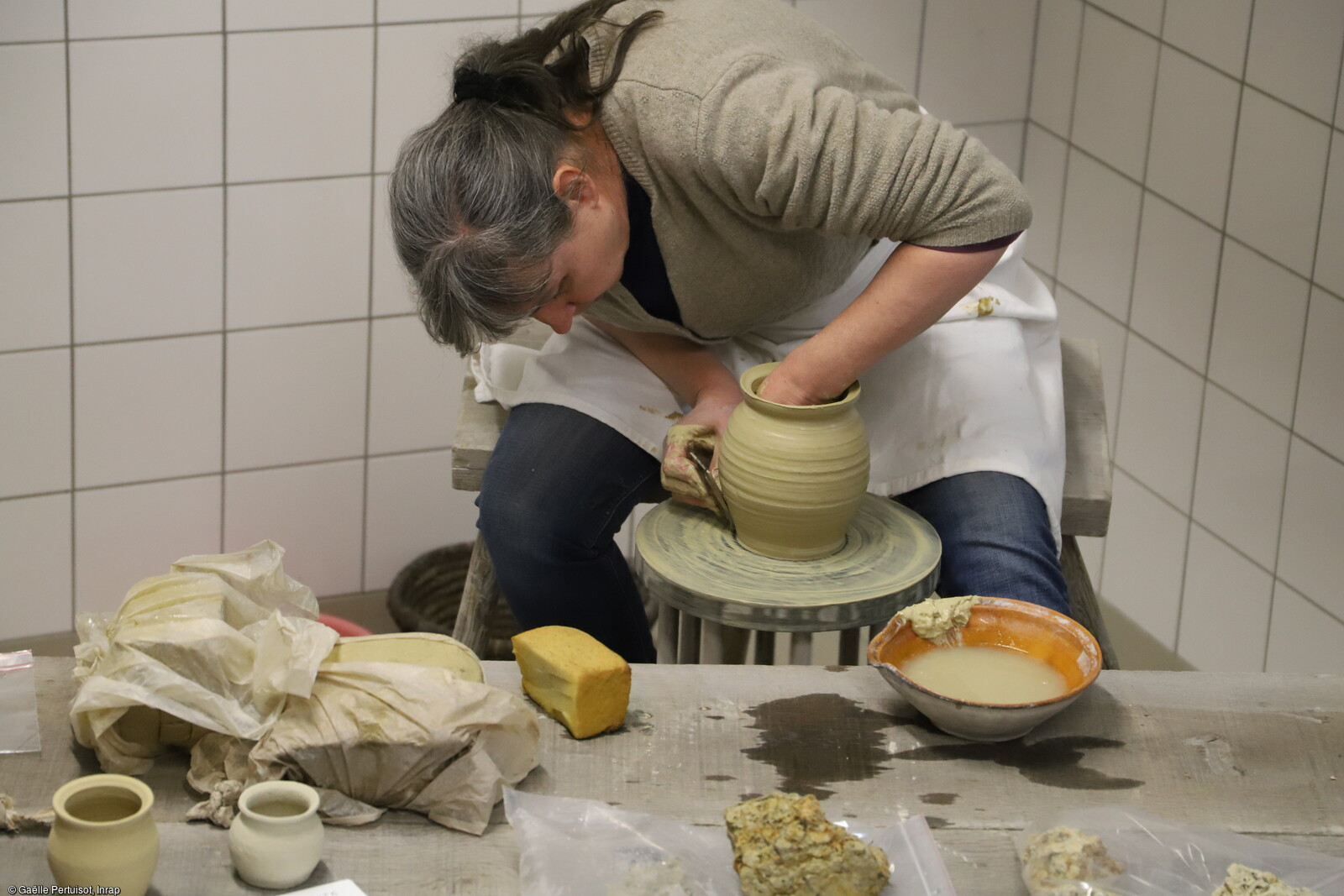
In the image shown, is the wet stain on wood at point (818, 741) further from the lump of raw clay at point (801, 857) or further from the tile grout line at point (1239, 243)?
the tile grout line at point (1239, 243)

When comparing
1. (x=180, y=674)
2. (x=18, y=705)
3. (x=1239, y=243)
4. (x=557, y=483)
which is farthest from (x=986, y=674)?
(x=1239, y=243)

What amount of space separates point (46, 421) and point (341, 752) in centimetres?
180

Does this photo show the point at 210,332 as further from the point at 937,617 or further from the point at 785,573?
the point at 937,617

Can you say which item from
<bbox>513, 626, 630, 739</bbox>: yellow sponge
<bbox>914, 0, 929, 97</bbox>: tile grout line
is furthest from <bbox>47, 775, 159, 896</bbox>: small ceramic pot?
<bbox>914, 0, 929, 97</bbox>: tile grout line

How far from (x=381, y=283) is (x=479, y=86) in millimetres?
1315

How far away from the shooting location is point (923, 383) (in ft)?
7.44

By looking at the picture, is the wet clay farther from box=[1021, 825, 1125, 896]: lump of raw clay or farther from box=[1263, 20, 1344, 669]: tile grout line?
box=[1263, 20, 1344, 669]: tile grout line

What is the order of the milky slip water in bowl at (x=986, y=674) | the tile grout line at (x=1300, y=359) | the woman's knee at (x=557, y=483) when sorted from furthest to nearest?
the tile grout line at (x=1300, y=359), the woman's knee at (x=557, y=483), the milky slip water in bowl at (x=986, y=674)

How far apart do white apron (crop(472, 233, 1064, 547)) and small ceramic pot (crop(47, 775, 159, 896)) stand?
1.04 metres

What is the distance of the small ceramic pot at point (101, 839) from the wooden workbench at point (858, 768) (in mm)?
59

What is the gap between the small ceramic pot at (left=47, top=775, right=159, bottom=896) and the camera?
1.34 meters

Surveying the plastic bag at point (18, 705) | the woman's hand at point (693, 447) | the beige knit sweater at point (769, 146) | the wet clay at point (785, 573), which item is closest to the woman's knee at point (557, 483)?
the woman's hand at point (693, 447)

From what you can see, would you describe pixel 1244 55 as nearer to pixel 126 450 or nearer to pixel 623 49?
pixel 623 49

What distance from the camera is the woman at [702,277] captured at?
1.87 metres
